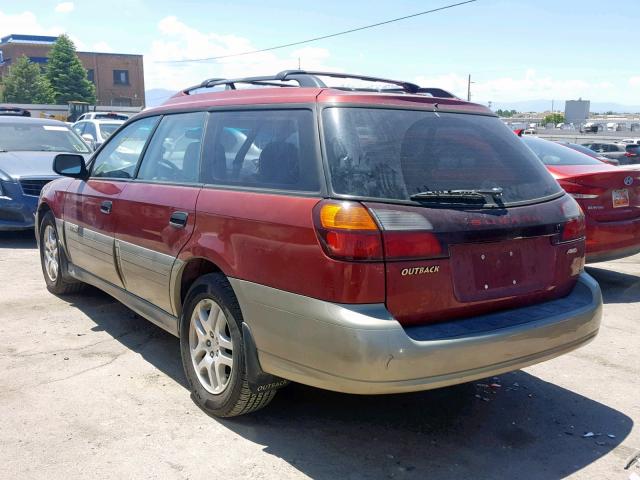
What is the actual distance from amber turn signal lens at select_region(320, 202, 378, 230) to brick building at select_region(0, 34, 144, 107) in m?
80.1

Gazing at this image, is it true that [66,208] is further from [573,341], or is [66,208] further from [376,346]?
[573,341]

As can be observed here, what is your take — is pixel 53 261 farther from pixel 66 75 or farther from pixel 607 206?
pixel 66 75

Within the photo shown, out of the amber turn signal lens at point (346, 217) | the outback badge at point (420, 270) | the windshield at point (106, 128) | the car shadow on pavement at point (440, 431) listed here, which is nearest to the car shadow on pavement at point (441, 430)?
the car shadow on pavement at point (440, 431)

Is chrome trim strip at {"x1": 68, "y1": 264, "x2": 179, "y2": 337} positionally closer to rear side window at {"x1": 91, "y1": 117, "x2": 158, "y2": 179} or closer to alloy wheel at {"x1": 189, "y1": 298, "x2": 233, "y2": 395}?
alloy wheel at {"x1": 189, "y1": 298, "x2": 233, "y2": 395}

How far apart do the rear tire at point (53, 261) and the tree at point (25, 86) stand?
69.3 meters

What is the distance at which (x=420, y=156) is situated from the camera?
3094 millimetres

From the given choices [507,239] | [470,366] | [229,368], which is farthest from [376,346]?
[229,368]

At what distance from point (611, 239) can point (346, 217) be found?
4.35 metres

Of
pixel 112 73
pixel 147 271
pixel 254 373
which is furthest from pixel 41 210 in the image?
pixel 112 73

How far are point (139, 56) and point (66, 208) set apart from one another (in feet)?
264

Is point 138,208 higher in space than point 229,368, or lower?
higher

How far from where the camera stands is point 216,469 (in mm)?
3055

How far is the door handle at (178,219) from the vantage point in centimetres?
369

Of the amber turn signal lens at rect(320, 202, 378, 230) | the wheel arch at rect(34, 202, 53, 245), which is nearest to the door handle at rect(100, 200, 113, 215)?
the wheel arch at rect(34, 202, 53, 245)
